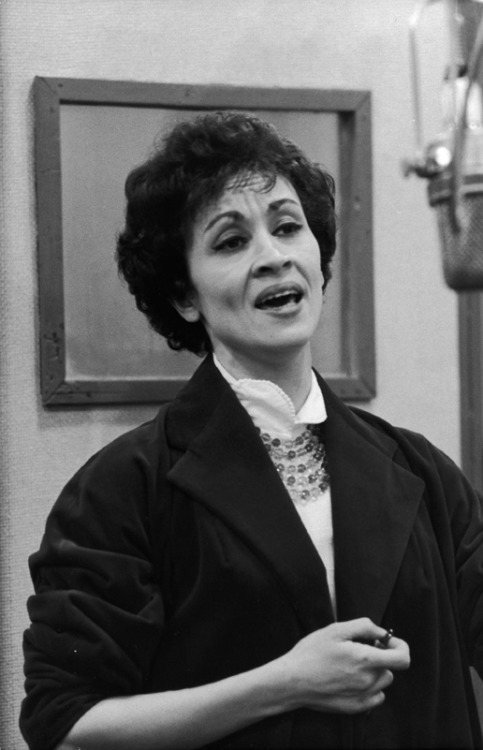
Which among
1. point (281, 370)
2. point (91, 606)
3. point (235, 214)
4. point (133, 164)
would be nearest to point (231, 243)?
point (235, 214)

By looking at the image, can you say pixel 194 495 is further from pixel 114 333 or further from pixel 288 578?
pixel 114 333

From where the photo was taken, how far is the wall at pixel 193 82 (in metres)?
1.20

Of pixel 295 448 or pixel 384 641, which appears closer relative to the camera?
pixel 384 641

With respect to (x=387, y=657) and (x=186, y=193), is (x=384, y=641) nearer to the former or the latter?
(x=387, y=657)

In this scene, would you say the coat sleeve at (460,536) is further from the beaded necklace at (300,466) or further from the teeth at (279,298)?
the teeth at (279,298)

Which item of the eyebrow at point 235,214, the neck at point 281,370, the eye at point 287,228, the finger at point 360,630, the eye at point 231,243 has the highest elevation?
the eyebrow at point 235,214

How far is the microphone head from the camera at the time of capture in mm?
648

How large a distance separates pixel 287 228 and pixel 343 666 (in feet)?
1.33

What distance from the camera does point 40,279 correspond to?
3.94ft

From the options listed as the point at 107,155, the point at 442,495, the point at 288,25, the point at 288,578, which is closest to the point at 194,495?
the point at 288,578

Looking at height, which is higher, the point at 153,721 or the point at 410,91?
the point at 410,91

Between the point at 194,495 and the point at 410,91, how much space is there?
0.58 m

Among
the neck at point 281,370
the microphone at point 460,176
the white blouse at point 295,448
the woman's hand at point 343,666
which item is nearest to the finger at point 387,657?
the woman's hand at point 343,666

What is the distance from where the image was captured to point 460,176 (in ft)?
2.10
